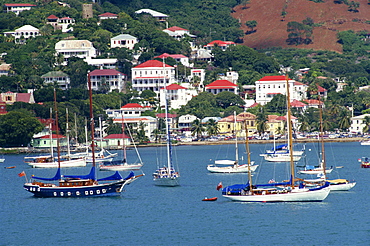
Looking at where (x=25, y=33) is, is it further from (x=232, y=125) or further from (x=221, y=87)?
(x=232, y=125)

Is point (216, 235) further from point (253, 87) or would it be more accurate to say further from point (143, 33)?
point (143, 33)

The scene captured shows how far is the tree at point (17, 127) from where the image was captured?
127 metres

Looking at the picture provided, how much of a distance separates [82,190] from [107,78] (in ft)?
351

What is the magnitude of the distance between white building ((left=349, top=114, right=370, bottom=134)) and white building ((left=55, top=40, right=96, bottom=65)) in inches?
2454

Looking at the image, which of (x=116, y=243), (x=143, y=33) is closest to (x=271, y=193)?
(x=116, y=243)

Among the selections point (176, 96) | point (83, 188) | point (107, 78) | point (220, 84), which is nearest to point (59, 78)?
point (107, 78)

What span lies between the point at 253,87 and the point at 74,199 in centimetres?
11759

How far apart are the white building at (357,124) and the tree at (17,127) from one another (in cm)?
5658

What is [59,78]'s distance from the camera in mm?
169375

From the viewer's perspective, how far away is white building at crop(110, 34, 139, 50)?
627 feet

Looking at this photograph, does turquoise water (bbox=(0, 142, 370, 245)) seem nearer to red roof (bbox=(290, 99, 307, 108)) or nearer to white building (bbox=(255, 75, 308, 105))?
red roof (bbox=(290, 99, 307, 108))

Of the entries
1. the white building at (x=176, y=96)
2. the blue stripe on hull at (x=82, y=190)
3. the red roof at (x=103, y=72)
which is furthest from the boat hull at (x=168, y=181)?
the red roof at (x=103, y=72)

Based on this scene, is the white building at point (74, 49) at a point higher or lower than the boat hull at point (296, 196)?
higher

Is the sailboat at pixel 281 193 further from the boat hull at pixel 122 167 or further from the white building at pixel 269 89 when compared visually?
the white building at pixel 269 89
